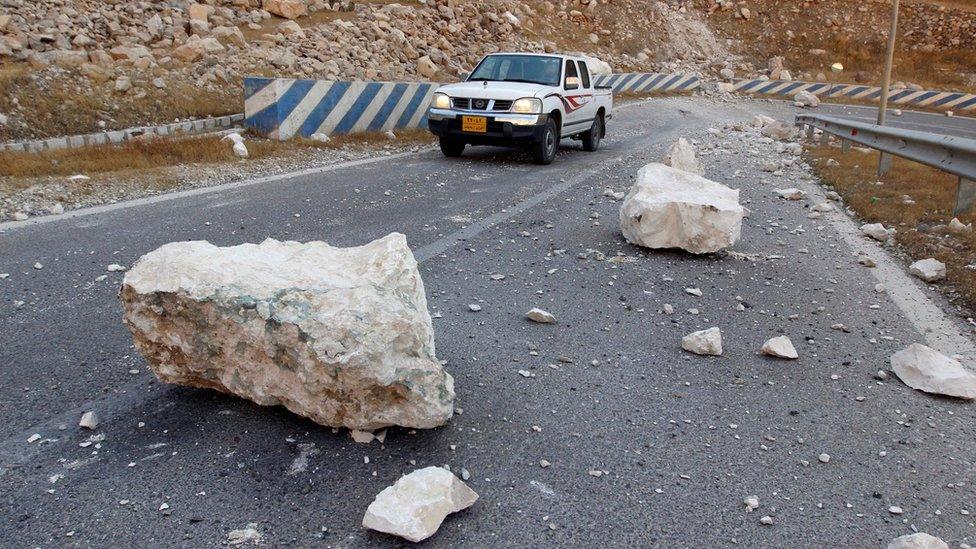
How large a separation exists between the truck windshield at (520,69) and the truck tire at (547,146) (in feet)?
3.52

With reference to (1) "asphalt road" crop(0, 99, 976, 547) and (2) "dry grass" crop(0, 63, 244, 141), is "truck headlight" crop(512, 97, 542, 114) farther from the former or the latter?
(2) "dry grass" crop(0, 63, 244, 141)

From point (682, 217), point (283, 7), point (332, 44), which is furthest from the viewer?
point (283, 7)

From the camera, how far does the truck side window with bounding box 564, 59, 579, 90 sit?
1242 centimetres

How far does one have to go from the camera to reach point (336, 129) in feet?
42.7

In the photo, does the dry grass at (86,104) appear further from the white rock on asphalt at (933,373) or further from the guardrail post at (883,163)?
the white rock on asphalt at (933,373)

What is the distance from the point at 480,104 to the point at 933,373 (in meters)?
8.67

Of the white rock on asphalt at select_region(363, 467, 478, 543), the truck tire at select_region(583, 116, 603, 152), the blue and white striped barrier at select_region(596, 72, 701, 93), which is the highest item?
the white rock on asphalt at select_region(363, 467, 478, 543)

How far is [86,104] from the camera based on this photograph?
522 inches

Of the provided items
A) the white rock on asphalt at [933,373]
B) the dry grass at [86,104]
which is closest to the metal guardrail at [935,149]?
the white rock on asphalt at [933,373]

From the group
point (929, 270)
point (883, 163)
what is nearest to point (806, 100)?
point (883, 163)

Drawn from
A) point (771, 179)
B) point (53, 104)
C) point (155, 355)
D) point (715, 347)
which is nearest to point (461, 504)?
point (155, 355)

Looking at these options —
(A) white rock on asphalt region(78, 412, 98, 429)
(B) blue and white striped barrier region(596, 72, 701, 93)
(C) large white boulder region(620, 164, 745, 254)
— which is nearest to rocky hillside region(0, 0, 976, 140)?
(B) blue and white striped barrier region(596, 72, 701, 93)

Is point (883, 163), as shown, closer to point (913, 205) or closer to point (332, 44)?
point (913, 205)

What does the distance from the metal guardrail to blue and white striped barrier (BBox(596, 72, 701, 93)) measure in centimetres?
1959
